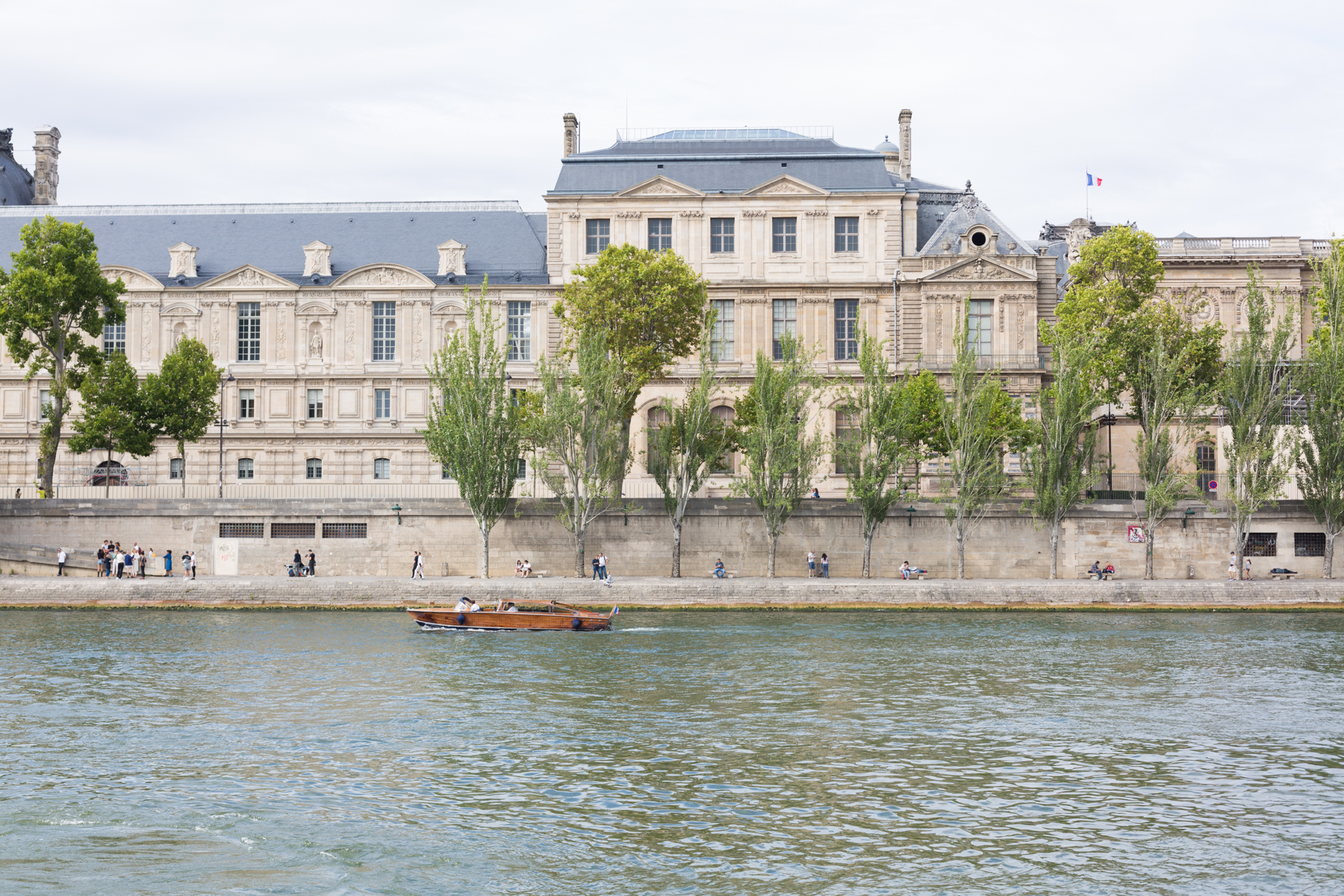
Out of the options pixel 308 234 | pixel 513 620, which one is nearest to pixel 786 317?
pixel 308 234

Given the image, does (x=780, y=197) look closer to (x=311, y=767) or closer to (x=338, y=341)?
(x=338, y=341)

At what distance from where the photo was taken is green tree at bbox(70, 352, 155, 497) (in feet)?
182

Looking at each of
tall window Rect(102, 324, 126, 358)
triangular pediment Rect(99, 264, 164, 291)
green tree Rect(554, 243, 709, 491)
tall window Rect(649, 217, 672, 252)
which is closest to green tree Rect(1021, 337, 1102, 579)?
green tree Rect(554, 243, 709, 491)

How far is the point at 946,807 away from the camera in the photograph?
21.0 m

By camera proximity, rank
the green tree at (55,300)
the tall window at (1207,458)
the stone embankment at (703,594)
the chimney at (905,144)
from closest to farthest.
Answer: the stone embankment at (703,594) < the green tree at (55,300) < the tall window at (1207,458) < the chimney at (905,144)

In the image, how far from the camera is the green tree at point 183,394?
2272 inches

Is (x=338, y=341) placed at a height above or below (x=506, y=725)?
above

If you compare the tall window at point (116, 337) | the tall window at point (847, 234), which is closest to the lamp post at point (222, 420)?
the tall window at point (116, 337)

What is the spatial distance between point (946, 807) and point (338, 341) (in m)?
55.1

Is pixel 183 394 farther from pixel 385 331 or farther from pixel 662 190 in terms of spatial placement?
pixel 662 190

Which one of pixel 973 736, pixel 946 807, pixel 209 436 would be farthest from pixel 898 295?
pixel 946 807

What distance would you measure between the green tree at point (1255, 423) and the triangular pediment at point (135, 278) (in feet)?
173

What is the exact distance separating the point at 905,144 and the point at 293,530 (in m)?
41.2

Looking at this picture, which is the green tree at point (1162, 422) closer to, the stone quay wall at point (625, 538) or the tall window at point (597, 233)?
the stone quay wall at point (625, 538)
